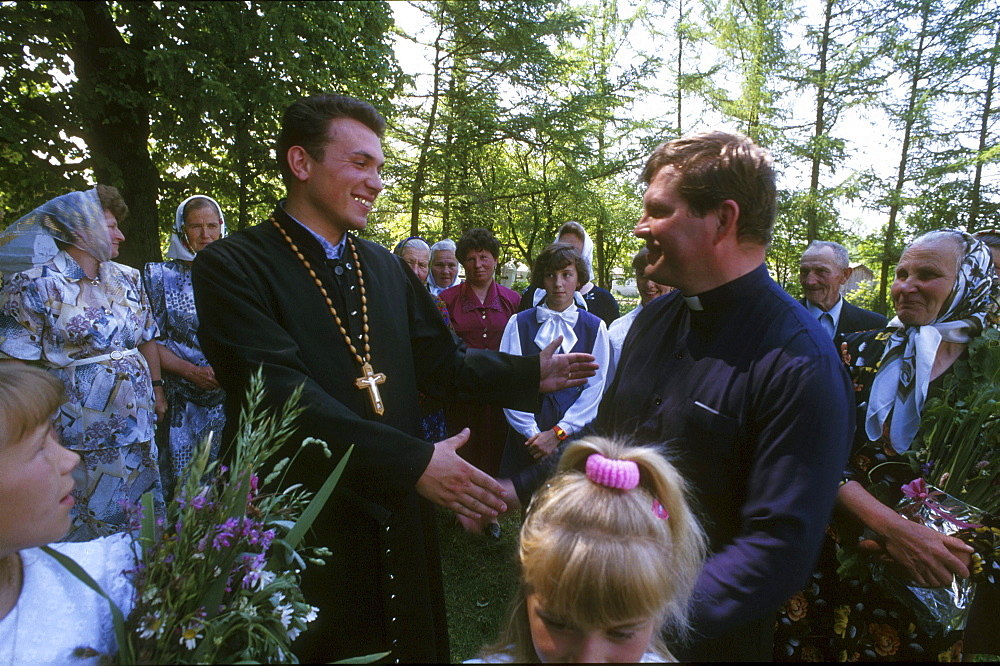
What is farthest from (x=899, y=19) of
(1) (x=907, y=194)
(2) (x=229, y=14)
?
(2) (x=229, y=14)

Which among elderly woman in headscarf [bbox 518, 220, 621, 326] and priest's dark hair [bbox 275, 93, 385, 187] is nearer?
priest's dark hair [bbox 275, 93, 385, 187]

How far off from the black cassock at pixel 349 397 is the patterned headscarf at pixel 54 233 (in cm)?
171

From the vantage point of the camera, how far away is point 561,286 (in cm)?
462

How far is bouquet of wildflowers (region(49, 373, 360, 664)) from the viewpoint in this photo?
1090 millimetres

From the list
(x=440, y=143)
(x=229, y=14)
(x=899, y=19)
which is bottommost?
(x=440, y=143)

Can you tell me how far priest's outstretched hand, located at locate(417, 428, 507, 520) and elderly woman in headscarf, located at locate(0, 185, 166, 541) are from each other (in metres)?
2.45

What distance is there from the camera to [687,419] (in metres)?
1.75

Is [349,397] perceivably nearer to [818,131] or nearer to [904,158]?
[818,131]

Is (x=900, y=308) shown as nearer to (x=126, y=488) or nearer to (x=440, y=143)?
(x=126, y=488)

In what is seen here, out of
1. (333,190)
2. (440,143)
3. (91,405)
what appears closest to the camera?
(333,190)

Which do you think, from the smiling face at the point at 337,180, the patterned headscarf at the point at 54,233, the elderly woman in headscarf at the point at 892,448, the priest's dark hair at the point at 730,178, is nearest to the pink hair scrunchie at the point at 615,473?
the priest's dark hair at the point at 730,178

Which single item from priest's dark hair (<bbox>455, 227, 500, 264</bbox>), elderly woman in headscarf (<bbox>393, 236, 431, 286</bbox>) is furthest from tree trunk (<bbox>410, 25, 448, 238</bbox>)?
priest's dark hair (<bbox>455, 227, 500, 264</bbox>)

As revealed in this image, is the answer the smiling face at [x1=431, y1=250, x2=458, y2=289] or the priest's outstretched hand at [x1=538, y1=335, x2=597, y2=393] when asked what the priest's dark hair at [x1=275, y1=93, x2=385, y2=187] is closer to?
the priest's outstretched hand at [x1=538, y1=335, x2=597, y2=393]

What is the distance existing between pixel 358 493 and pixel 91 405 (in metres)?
2.16
